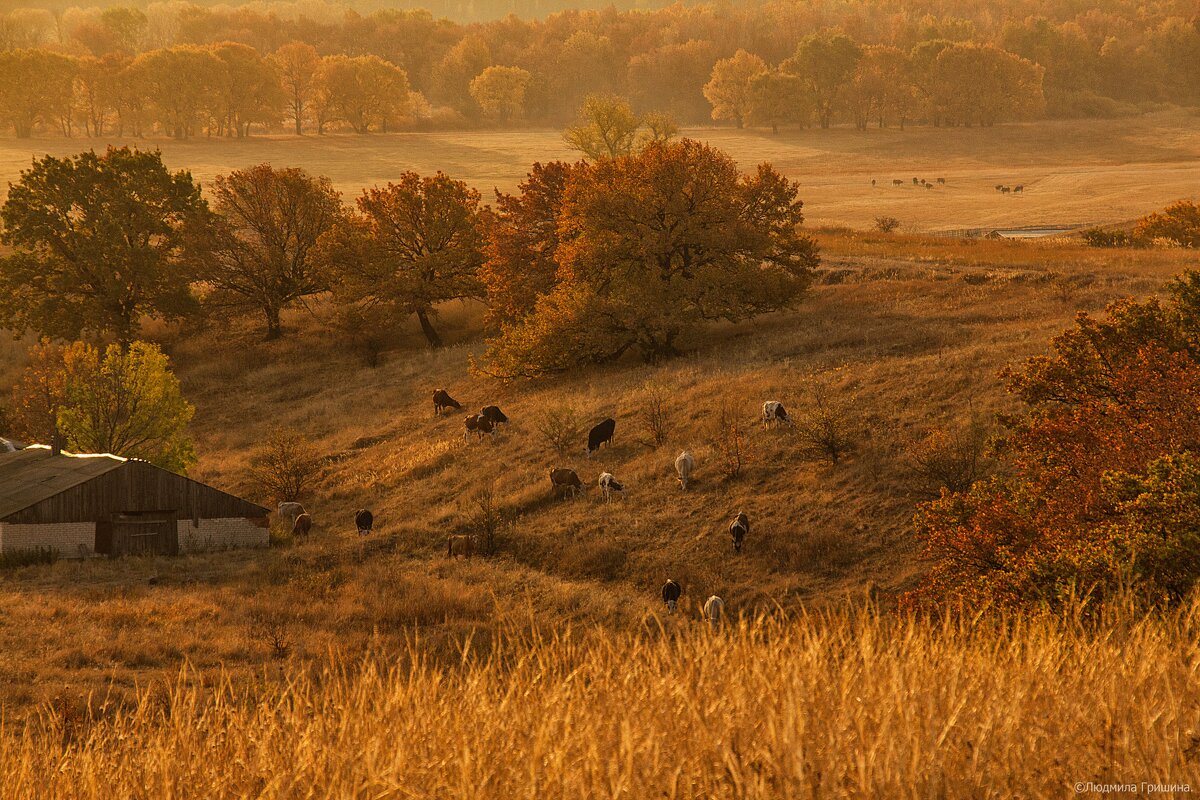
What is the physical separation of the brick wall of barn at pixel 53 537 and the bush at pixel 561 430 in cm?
1651

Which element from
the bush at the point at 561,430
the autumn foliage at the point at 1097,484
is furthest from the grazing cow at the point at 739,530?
the bush at the point at 561,430

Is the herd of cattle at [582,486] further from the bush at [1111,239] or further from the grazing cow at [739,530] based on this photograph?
the bush at [1111,239]

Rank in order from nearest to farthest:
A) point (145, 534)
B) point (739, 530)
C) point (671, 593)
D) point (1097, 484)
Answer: point (1097, 484), point (671, 593), point (739, 530), point (145, 534)

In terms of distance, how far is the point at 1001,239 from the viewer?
74062 millimetres

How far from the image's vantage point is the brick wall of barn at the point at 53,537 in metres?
36.6

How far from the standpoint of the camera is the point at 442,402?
51.7 m

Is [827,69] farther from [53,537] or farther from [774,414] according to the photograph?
[53,537]

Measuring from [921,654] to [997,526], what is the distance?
47.1 ft

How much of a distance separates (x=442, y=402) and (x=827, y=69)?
151 m

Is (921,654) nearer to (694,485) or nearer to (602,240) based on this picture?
(694,485)

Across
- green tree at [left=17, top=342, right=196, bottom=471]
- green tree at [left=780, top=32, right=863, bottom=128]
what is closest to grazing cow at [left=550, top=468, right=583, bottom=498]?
green tree at [left=17, top=342, right=196, bottom=471]

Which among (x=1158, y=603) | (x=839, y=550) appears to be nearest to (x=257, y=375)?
(x=839, y=550)

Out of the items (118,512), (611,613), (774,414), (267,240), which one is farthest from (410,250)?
(611,613)

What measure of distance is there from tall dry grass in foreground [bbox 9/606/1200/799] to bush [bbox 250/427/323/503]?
120 ft
